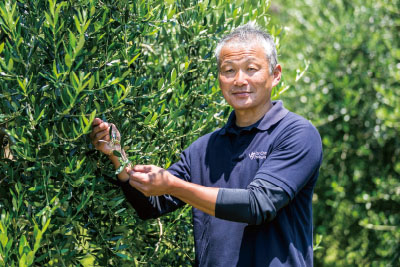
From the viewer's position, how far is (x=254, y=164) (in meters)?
2.91

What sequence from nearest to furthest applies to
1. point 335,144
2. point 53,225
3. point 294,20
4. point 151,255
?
point 53,225, point 151,255, point 335,144, point 294,20

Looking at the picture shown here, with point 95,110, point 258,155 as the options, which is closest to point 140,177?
point 95,110

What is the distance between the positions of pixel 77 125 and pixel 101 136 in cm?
15

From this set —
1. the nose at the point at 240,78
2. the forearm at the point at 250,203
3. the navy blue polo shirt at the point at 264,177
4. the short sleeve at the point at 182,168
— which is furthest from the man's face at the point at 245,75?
the forearm at the point at 250,203

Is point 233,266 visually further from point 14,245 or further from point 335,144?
point 335,144

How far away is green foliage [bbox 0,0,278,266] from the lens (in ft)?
8.34

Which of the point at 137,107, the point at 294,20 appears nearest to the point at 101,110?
the point at 137,107

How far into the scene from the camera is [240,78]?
3004 millimetres

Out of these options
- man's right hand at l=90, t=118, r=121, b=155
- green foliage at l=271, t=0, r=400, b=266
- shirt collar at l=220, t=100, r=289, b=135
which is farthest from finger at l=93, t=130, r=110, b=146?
green foliage at l=271, t=0, r=400, b=266

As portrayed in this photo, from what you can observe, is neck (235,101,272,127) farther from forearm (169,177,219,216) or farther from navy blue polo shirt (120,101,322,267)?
forearm (169,177,219,216)

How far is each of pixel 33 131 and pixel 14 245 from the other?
53 cm

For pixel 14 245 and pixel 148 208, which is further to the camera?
pixel 148 208

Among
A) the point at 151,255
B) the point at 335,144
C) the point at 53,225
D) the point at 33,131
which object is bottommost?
the point at 335,144

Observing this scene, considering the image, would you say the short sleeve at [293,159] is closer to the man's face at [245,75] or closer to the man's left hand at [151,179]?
the man's face at [245,75]
